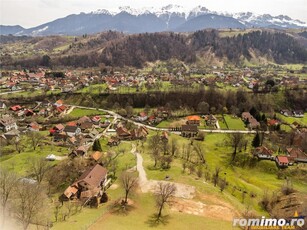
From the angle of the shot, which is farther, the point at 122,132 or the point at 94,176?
the point at 122,132

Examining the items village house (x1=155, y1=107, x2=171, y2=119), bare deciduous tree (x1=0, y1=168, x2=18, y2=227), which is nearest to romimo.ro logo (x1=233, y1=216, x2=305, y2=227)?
bare deciduous tree (x1=0, y1=168, x2=18, y2=227)

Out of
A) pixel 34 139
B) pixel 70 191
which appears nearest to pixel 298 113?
pixel 34 139

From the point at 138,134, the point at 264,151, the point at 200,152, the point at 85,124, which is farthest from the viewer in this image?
the point at 85,124

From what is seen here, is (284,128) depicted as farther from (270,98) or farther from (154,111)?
(154,111)

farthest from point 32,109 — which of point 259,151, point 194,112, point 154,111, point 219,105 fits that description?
point 259,151

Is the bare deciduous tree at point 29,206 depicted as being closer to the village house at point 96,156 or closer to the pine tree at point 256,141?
the village house at point 96,156

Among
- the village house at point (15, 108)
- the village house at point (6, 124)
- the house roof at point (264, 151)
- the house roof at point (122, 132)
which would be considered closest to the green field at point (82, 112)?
the village house at point (15, 108)

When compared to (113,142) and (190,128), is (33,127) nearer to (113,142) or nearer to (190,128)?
(113,142)
